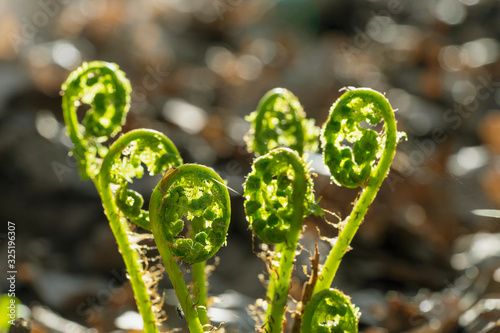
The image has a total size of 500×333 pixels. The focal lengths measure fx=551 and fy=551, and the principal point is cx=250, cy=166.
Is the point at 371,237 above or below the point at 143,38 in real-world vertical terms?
below

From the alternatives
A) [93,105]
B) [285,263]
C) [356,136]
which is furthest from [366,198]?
[93,105]

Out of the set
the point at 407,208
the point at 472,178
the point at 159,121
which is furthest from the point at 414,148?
the point at 159,121

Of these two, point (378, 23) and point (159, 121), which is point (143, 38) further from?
point (378, 23)

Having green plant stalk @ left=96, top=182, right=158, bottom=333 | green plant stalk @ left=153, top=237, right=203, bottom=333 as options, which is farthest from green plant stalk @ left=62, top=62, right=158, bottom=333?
green plant stalk @ left=153, top=237, right=203, bottom=333

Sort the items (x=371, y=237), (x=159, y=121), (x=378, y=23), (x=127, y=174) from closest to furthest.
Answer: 1. (x=127, y=174)
2. (x=371, y=237)
3. (x=159, y=121)
4. (x=378, y=23)

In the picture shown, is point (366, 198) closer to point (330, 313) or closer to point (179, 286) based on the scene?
point (330, 313)

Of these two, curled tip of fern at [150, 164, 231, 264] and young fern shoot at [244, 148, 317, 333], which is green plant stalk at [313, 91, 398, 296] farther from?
curled tip of fern at [150, 164, 231, 264]

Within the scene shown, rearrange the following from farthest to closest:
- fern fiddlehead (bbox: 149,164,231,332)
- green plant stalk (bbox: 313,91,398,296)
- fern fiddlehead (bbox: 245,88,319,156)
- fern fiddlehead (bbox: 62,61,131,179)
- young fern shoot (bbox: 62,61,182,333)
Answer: fern fiddlehead (bbox: 245,88,319,156), fern fiddlehead (bbox: 62,61,131,179), young fern shoot (bbox: 62,61,182,333), green plant stalk (bbox: 313,91,398,296), fern fiddlehead (bbox: 149,164,231,332)
